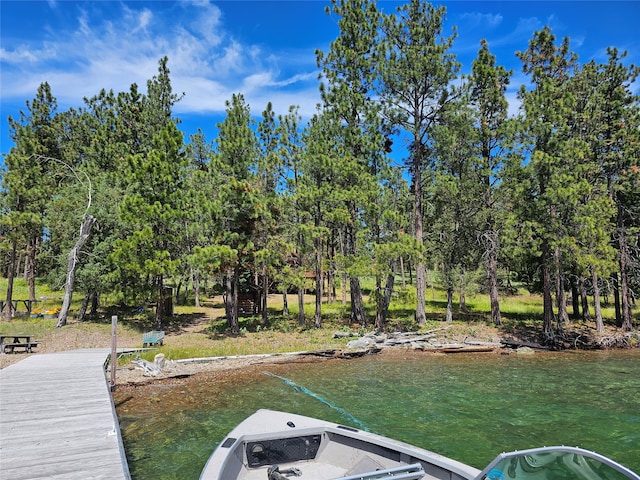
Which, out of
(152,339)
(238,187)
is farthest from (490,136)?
(152,339)

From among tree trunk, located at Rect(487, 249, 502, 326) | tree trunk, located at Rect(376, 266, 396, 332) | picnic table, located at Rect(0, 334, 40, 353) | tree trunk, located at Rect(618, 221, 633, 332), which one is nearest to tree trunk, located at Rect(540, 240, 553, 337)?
tree trunk, located at Rect(487, 249, 502, 326)

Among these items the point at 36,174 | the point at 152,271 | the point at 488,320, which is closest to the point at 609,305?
the point at 488,320

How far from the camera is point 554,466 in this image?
4172 mm

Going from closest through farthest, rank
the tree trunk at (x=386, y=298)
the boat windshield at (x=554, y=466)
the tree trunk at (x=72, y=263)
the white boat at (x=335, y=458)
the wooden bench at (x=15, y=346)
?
1. the boat windshield at (x=554, y=466)
2. the white boat at (x=335, y=458)
3. the wooden bench at (x=15, y=346)
4. the tree trunk at (x=72, y=263)
5. the tree trunk at (x=386, y=298)

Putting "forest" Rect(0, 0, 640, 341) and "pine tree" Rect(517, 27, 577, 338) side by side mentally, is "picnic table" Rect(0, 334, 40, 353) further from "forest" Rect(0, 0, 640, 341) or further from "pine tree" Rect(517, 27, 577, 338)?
"pine tree" Rect(517, 27, 577, 338)

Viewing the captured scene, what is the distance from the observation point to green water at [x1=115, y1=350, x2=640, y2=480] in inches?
361

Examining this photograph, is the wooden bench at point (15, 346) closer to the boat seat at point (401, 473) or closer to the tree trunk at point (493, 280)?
the boat seat at point (401, 473)

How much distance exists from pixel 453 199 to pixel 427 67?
8.77m

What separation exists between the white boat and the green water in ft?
6.97

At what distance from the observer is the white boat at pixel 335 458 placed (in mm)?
4328

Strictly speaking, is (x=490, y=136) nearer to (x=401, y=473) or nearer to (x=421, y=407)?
(x=421, y=407)

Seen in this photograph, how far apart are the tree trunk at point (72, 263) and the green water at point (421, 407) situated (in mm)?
13008

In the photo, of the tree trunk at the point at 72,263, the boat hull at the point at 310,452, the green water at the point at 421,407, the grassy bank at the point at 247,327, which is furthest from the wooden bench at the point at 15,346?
the boat hull at the point at 310,452

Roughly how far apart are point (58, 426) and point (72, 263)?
1946cm
